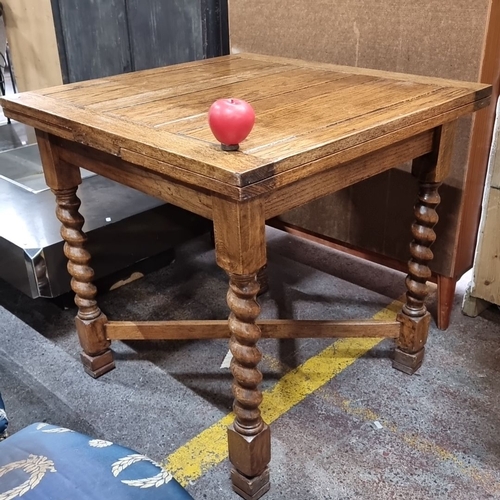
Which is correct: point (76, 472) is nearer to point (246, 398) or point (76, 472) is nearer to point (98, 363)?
point (246, 398)

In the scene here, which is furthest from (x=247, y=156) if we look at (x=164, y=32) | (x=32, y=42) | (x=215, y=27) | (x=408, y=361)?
(x=32, y=42)

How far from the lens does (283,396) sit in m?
1.51

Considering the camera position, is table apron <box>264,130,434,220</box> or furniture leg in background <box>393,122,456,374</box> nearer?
Answer: table apron <box>264,130,434,220</box>

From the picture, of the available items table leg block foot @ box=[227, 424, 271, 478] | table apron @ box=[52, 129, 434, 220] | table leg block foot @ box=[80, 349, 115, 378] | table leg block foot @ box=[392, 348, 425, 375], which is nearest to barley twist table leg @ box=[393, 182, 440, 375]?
table leg block foot @ box=[392, 348, 425, 375]

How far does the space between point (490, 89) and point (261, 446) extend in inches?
34.2

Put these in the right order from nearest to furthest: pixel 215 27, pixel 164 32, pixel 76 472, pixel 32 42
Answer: pixel 76 472
pixel 215 27
pixel 164 32
pixel 32 42

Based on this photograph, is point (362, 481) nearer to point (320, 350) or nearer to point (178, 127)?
point (320, 350)

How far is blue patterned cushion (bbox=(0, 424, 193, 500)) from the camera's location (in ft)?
2.71

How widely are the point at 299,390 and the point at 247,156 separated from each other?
776mm

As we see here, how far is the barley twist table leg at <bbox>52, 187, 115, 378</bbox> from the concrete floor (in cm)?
6

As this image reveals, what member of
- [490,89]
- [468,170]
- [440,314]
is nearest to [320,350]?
[440,314]

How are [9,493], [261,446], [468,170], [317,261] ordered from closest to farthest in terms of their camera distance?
[9,493] → [261,446] → [468,170] → [317,261]

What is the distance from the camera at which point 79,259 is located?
1.46 m

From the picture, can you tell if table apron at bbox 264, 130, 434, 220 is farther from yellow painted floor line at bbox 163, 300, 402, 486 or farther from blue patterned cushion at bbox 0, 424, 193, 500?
yellow painted floor line at bbox 163, 300, 402, 486
